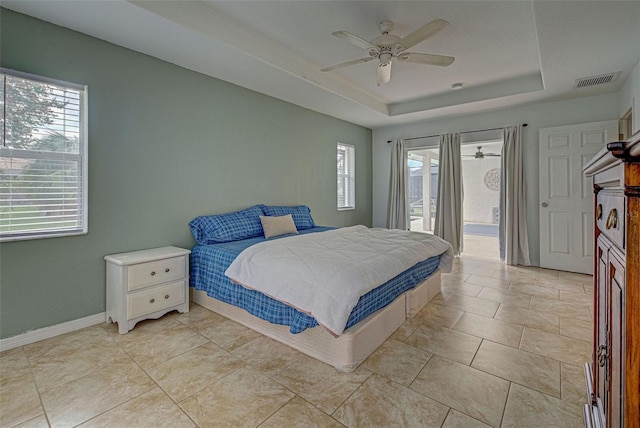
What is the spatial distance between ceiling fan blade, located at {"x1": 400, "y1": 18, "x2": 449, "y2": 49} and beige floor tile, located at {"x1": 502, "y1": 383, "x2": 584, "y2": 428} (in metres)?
2.41

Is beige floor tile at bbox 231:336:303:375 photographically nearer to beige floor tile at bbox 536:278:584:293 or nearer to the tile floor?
the tile floor

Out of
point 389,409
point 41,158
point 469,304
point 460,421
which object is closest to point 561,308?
point 469,304

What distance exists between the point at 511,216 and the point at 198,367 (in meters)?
4.80

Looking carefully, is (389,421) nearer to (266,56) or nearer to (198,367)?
(198,367)

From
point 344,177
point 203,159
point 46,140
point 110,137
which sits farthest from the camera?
point 344,177

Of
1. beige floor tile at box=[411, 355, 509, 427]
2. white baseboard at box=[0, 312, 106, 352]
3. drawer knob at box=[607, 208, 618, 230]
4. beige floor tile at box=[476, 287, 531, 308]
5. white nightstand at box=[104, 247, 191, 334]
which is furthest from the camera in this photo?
beige floor tile at box=[476, 287, 531, 308]

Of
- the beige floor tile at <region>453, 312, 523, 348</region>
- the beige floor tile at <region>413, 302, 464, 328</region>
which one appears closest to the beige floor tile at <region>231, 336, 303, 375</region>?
the beige floor tile at <region>413, 302, 464, 328</region>

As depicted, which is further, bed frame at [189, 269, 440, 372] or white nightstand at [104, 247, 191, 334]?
white nightstand at [104, 247, 191, 334]

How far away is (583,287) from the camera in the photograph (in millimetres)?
3543

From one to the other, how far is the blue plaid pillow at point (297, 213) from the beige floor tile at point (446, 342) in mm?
2234

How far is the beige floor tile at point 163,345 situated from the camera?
82.1 inches

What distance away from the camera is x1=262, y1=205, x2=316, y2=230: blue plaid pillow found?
404 cm

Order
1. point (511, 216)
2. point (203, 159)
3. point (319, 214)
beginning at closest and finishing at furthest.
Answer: point (203, 159) < point (511, 216) < point (319, 214)

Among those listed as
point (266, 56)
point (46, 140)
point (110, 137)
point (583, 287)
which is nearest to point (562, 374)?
point (583, 287)
